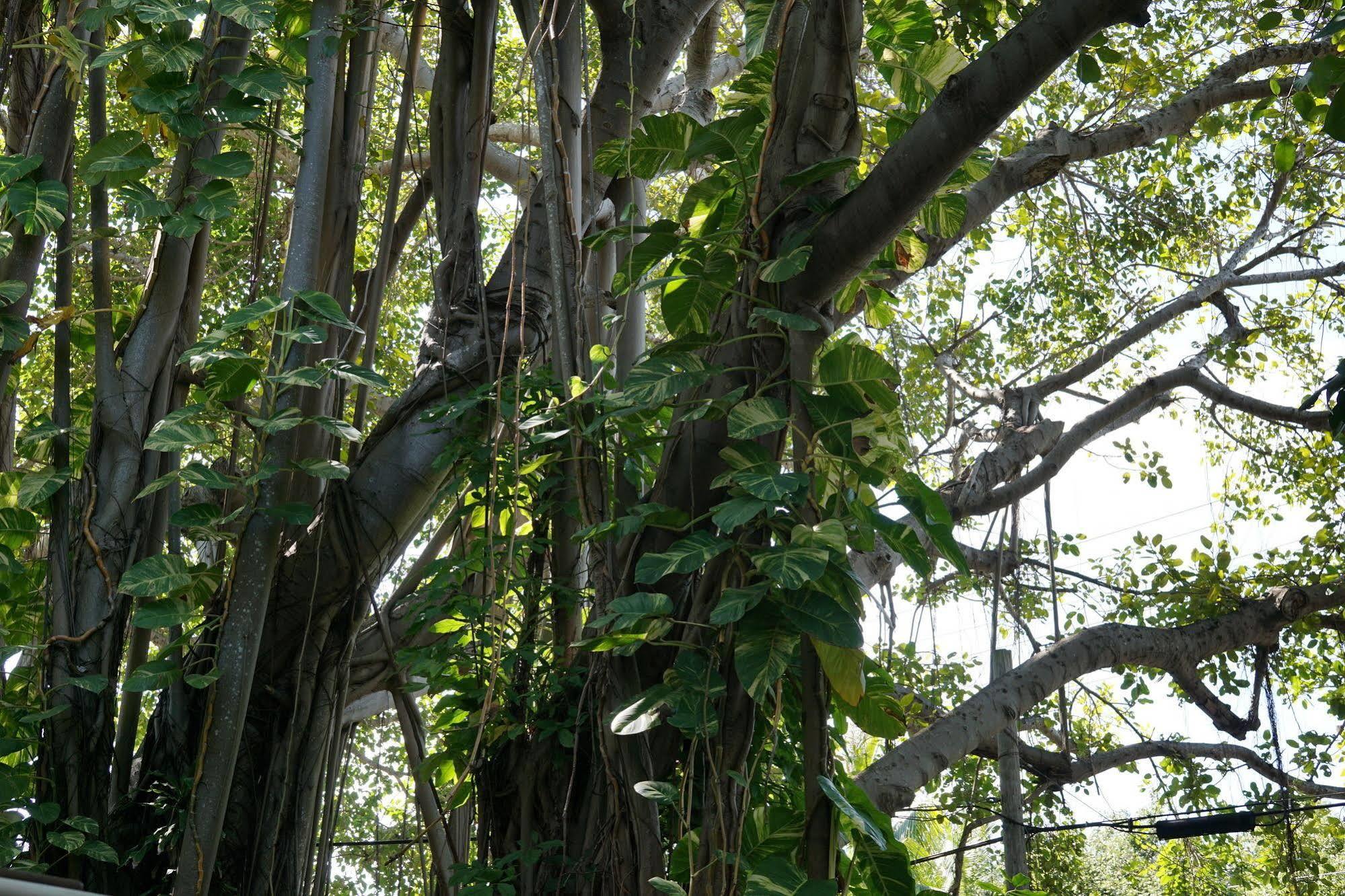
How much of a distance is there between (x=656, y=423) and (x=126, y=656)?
0.94 meters

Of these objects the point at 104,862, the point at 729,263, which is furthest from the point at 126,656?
the point at 729,263

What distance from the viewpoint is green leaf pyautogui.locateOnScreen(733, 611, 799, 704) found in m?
1.20

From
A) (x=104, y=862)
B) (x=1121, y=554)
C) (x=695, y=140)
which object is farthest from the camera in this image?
(x=1121, y=554)

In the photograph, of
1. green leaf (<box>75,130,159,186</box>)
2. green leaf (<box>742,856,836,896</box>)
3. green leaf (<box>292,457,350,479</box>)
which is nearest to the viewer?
green leaf (<box>742,856,836,896</box>)

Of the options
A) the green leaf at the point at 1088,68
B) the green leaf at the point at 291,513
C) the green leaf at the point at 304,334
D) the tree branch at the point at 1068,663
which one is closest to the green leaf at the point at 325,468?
the green leaf at the point at 291,513

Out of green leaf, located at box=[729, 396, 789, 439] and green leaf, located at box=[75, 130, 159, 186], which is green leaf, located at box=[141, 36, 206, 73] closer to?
green leaf, located at box=[75, 130, 159, 186]

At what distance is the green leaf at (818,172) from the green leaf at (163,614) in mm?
1018

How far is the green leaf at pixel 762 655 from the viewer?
120 cm

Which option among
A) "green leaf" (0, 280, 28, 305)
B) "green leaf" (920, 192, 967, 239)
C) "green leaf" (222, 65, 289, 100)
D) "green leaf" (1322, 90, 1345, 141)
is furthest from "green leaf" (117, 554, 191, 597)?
"green leaf" (1322, 90, 1345, 141)

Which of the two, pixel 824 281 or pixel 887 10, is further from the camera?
pixel 887 10

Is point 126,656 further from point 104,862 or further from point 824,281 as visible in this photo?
point 824,281

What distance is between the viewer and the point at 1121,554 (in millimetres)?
5051

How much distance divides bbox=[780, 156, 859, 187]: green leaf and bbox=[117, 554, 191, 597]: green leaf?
99 centimetres

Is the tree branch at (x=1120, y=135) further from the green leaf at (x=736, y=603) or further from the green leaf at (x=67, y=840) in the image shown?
the green leaf at (x=67, y=840)
